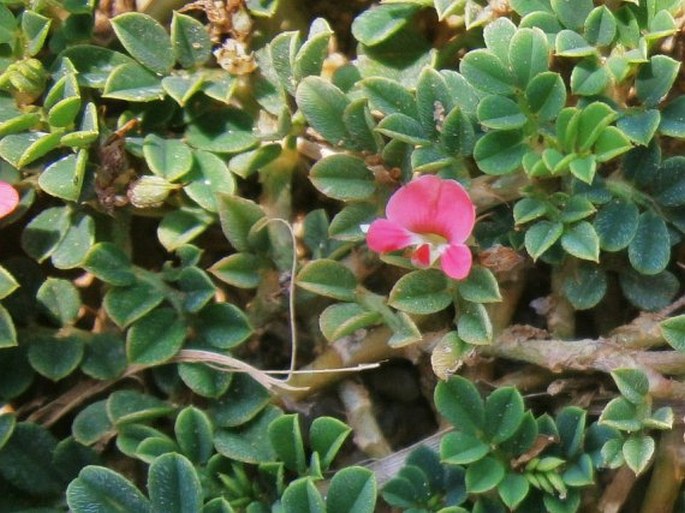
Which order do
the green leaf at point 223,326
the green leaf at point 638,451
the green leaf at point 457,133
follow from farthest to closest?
the green leaf at point 223,326, the green leaf at point 457,133, the green leaf at point 638,451

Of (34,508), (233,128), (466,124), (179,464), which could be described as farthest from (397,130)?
(34,508)

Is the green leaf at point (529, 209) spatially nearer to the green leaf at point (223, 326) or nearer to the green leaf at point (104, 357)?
the green leaf at point (223, 326)

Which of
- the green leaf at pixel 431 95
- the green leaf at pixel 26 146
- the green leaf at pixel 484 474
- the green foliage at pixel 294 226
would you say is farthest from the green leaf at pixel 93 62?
the green leaf at pixel 484 474

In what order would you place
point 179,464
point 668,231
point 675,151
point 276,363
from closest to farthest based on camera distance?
point 179,464 < point 668,231 < point 675,151 < point 276,363

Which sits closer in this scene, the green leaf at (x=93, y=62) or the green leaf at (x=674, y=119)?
the green leaf at (x=674, y=119)

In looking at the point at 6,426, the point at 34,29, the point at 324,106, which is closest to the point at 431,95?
the point at 324,106

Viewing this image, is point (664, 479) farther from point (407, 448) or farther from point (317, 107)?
point (317, 107)

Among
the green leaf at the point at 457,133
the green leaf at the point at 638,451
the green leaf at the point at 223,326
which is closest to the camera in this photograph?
the green leaf at the point at 638,451
